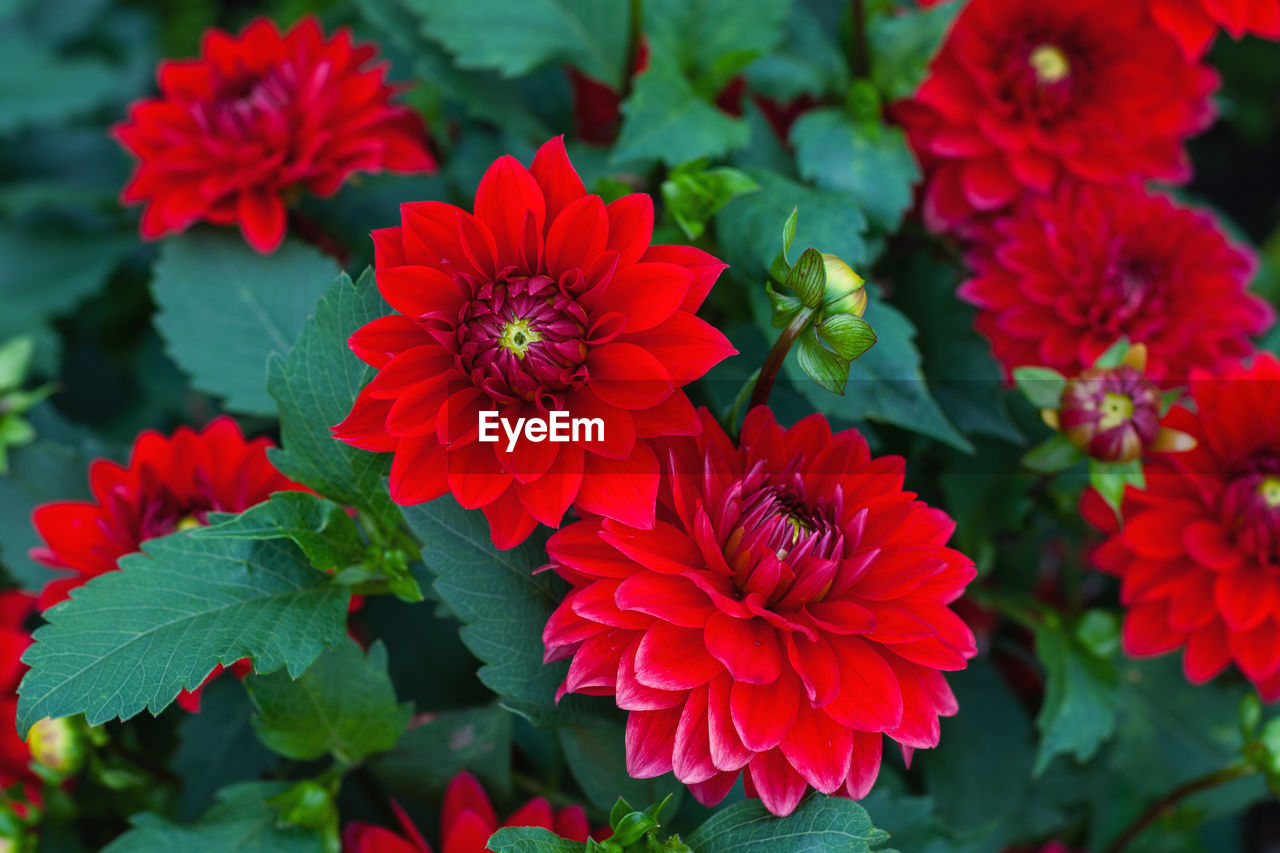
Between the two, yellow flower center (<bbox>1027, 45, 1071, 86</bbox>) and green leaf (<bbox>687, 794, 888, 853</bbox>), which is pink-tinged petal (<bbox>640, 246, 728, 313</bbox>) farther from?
yellow flower center (<bbox>1027, 45, 1071, 86</bbox>)

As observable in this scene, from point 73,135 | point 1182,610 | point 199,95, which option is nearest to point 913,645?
point 1182,610

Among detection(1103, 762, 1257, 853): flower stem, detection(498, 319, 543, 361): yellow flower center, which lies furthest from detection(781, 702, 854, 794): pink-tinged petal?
detection(1103, 762, 1257, 853): flower stem

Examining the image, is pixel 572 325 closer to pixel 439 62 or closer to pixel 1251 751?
pixel 439 62

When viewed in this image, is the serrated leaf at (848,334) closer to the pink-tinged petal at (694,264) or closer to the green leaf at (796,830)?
the pink-tinged petal at (694,264)

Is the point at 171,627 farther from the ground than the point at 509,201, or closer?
closer

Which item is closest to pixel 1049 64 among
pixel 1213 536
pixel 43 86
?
pixel 1213 536

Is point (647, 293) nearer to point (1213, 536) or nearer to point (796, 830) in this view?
point (796, 830)
